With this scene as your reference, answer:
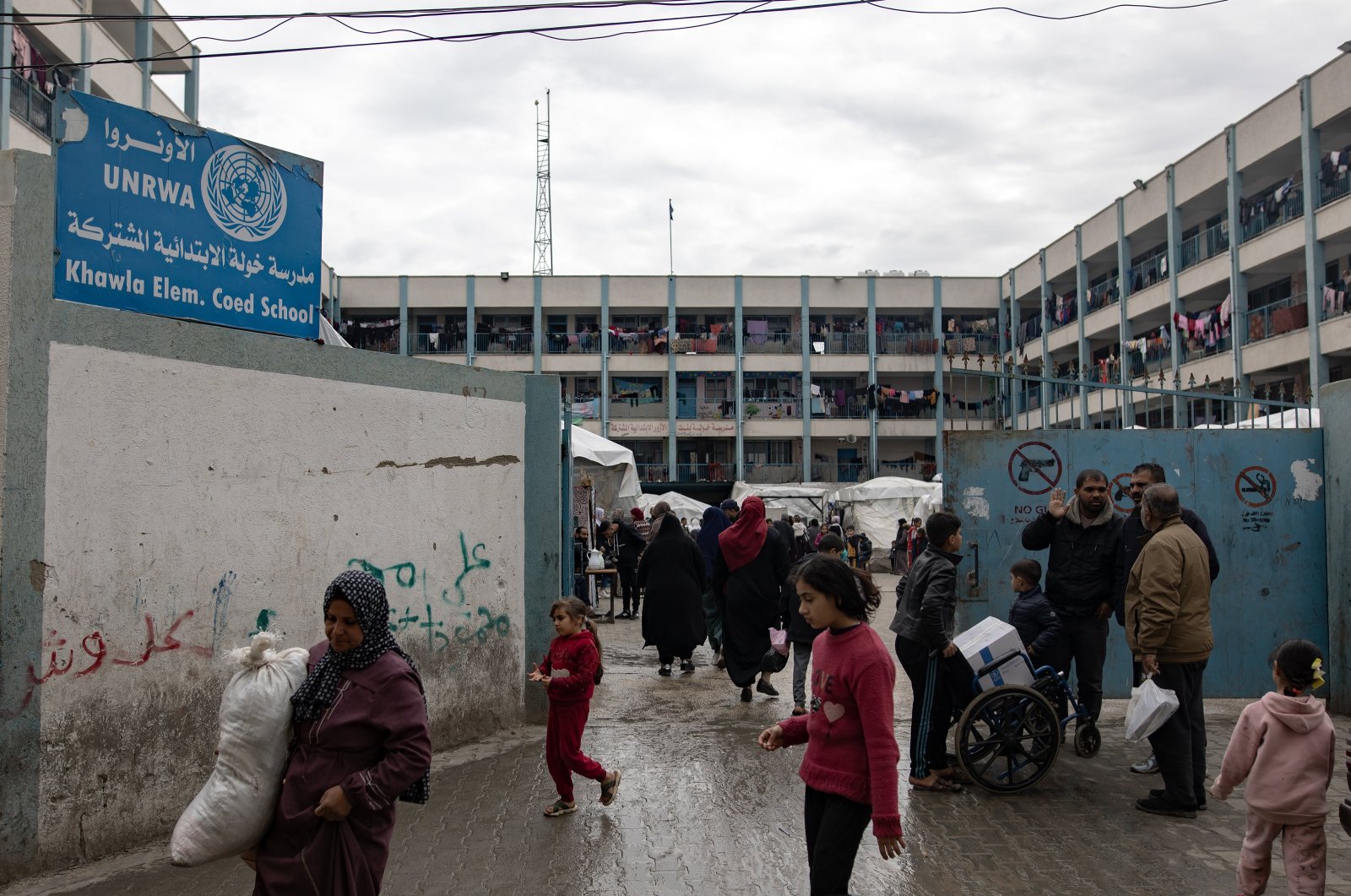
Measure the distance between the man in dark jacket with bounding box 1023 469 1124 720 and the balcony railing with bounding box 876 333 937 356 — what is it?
41588 mm

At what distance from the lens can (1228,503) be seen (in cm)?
884

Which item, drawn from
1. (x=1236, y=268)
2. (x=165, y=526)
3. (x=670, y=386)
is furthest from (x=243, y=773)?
(x=670, y=386)

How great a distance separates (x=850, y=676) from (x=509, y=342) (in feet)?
149

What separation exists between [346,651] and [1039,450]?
6.65 meters

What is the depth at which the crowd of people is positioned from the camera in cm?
329

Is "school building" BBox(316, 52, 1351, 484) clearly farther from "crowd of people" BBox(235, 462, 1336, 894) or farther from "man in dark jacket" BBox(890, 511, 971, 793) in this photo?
"man in dark jacket" BBox(890, 511, 971, 793)

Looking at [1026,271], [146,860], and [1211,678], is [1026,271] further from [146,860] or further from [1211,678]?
[146,860]

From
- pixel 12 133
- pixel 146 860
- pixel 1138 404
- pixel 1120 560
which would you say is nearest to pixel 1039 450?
pixel 1120 560

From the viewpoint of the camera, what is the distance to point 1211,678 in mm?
8789

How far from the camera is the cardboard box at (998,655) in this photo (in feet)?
21.5

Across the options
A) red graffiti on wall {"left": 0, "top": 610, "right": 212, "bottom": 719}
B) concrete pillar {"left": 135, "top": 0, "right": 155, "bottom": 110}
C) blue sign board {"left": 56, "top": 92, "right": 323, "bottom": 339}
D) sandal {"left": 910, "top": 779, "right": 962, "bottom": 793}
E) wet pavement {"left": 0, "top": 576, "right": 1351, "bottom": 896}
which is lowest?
wet pavement {"left": 0, "top": 576, "right": 1351, "bottom": 896}

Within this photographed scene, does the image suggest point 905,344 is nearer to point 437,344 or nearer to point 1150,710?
point 437,344

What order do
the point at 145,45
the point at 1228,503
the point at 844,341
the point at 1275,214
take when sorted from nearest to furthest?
the point at 1228,503
the point at 1275,214
the point at 145,45
the point at 844,341

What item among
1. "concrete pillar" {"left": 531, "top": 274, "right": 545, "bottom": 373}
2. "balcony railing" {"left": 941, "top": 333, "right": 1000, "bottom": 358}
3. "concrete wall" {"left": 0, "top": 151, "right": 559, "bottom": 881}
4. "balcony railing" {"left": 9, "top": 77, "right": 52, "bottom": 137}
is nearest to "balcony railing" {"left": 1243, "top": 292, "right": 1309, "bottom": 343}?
"balcony railing" {"left": 941, "top": 333, "right": 1000, "bottom": 358}
